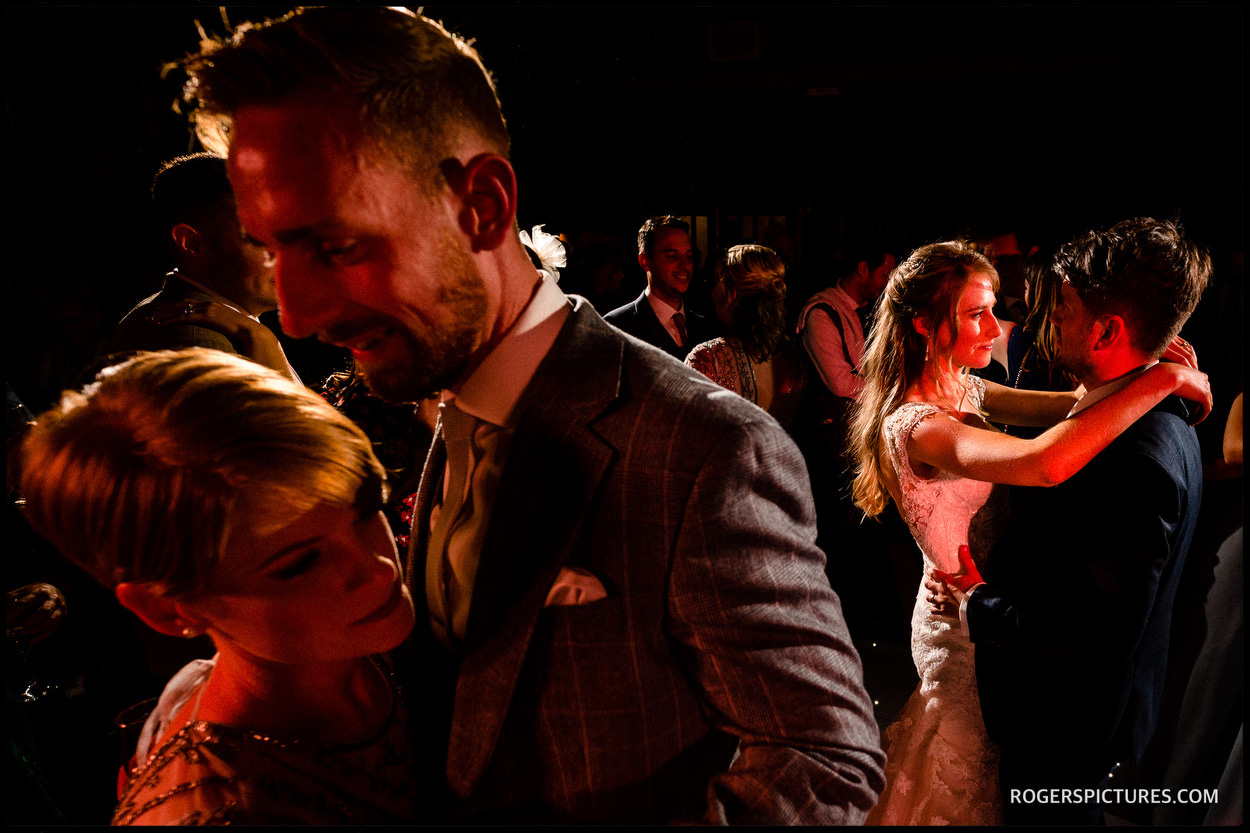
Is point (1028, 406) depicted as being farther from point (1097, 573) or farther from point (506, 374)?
point (506, 374)

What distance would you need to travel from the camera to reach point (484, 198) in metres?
1.02

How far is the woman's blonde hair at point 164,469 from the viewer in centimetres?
87

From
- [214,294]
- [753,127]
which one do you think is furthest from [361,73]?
[753,127]

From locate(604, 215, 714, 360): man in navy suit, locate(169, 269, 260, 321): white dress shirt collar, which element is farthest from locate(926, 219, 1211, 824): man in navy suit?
locate(604, 215, 714, 360): man in navy suit

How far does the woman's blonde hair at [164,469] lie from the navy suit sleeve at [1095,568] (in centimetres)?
182

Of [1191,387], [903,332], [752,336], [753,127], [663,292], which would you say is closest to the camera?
[1191,387]

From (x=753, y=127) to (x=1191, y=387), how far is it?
8336 mm

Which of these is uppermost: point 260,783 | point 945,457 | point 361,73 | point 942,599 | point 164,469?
point 361,73

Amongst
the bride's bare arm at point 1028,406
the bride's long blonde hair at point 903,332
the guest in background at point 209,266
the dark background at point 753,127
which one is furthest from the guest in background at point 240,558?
the dark background at point 753,127

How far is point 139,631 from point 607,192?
6679mm

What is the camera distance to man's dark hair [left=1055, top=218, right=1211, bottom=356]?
2.05m

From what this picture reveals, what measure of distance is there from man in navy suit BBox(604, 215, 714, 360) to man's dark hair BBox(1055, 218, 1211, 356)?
2742 mm

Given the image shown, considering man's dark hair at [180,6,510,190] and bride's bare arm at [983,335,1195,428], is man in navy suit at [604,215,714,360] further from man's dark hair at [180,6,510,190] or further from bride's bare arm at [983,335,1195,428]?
man's dark hair at [180,6,510,190]

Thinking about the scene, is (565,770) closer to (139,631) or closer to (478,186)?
(478,186)
